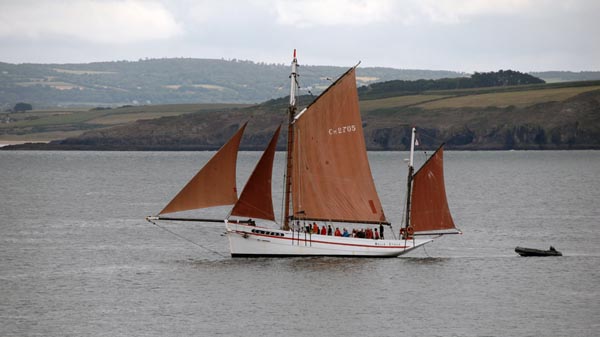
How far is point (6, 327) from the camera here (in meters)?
48.8

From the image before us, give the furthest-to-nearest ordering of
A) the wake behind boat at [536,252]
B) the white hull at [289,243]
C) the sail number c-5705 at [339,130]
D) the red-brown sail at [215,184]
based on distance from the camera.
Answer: the wake behind boat at [536,252]
the sail number c-5705 at [339,130]
the white hull at [289,243]
the red-brown sail at [215,184]

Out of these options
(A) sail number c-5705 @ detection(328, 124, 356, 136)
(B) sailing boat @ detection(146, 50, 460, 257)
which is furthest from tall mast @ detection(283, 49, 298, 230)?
(A) sail number c-5705 @ detection(328, 124, 356, 136)

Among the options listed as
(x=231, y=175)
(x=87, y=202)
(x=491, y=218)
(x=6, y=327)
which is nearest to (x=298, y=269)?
(x=231, y=175)

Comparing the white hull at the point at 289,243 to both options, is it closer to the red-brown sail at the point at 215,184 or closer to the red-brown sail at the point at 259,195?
the red-brown sail at the point at 259,195

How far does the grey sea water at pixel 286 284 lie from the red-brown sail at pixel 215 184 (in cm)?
372

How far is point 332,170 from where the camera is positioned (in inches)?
2581

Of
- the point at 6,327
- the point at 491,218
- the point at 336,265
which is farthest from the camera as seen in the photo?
the point at 491,218

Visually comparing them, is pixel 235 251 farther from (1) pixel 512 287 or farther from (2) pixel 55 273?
(1) pixel 512 287

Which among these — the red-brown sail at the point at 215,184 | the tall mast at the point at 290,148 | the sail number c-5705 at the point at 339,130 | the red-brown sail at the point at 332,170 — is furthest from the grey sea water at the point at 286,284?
the sail number c-5705 at the point at 339,130

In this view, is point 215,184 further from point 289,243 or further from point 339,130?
point 339,130

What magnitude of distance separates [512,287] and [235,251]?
1647cm

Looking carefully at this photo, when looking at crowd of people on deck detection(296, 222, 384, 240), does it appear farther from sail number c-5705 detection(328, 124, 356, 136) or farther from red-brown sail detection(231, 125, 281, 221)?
sail number c-5705 detection(328, 124, 356, 136)

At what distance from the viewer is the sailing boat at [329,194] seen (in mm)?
64312

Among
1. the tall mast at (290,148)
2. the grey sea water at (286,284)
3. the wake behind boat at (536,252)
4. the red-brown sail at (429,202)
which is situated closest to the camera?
the grey sea water at (286,284)
